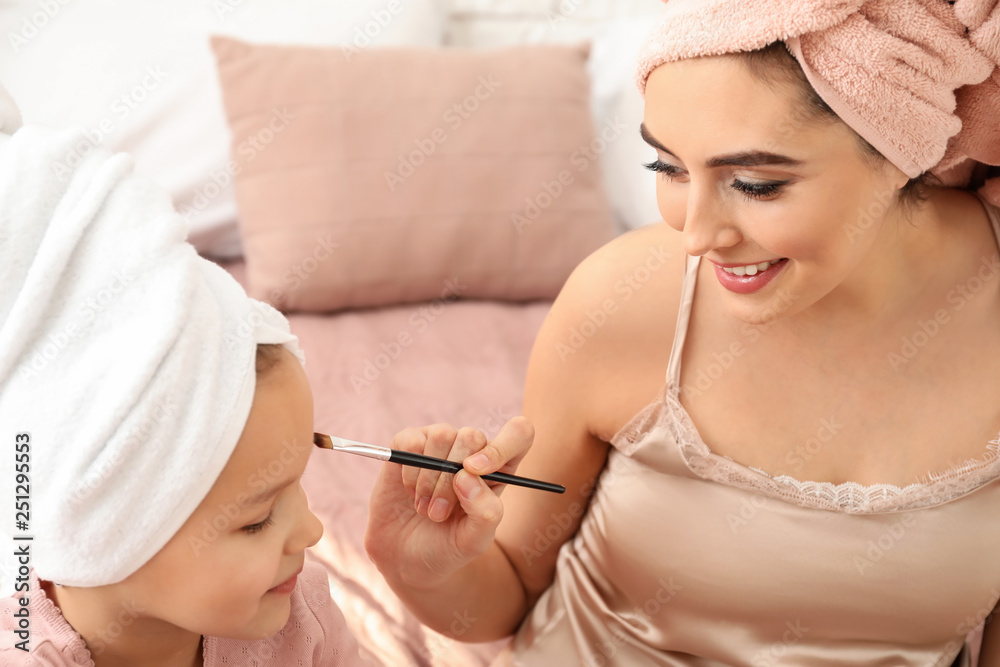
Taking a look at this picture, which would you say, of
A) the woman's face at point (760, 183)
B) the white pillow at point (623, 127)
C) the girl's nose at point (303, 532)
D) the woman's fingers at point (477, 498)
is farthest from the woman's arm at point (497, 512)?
the white pillow at point (623, 127)

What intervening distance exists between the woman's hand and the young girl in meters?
0.17

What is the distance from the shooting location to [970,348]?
3.43 feet

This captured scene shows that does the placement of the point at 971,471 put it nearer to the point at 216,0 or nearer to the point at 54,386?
the point at 54,386

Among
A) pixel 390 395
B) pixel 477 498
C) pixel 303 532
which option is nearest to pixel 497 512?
pixel 477 498

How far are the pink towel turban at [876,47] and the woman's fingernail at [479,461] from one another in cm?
42

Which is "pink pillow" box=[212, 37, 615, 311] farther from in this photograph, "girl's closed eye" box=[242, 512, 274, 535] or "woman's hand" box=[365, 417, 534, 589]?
"girl's closed eye" box=[242, 512, 274, 535]

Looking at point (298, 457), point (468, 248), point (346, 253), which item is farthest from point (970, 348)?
point (346, 253)

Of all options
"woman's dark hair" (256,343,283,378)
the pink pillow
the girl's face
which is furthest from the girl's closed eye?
the pink pillow

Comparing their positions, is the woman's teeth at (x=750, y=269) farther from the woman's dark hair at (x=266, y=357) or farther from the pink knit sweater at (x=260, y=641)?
the pink knit sweater at (x=260, y=641)

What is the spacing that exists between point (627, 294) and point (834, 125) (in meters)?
0.32

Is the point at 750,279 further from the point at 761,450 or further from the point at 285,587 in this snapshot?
the point at 285,587

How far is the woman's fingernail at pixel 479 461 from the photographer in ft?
2.79

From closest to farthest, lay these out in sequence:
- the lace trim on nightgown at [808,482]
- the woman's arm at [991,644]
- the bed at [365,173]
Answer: the lace trim on nightgown at [808,482], the woman's arm at [991,644], the bed at [365,173]

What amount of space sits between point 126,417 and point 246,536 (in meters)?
0.15
